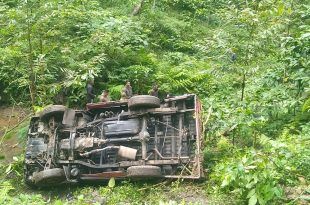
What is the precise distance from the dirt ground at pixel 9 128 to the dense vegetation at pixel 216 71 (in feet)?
1.06

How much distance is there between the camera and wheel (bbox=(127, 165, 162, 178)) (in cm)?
623

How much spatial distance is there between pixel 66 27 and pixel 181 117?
4619 millimetres

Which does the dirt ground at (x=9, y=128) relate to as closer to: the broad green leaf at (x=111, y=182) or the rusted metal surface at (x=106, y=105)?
the rusted metal surface at (x=106, y=105)

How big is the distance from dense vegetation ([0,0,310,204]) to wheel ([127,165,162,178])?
2.68 feet

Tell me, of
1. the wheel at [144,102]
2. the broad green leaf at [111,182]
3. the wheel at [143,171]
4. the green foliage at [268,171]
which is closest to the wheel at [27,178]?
the broad green leaf at [111,182]

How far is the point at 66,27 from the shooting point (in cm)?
1013

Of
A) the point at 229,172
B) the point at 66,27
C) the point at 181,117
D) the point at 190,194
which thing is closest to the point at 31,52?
the point at 66,27

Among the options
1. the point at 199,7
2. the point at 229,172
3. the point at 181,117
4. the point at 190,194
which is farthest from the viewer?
the point at 199,7

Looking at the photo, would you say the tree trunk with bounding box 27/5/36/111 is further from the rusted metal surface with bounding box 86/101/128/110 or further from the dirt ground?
the rusted metal surface with bounding box 86/101/128/110

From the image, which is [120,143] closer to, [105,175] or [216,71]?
[105,175]

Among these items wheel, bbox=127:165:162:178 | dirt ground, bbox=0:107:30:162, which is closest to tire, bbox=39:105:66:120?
dirt ground, bbox=0:107:30:162

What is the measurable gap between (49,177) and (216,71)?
11.2 feet

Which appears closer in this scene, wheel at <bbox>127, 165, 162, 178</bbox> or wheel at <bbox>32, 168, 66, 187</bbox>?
wheel at <bbox>127, 165, 162, 178</bbox>

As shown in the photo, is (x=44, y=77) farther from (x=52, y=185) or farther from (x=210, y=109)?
(x=210, y=109)
